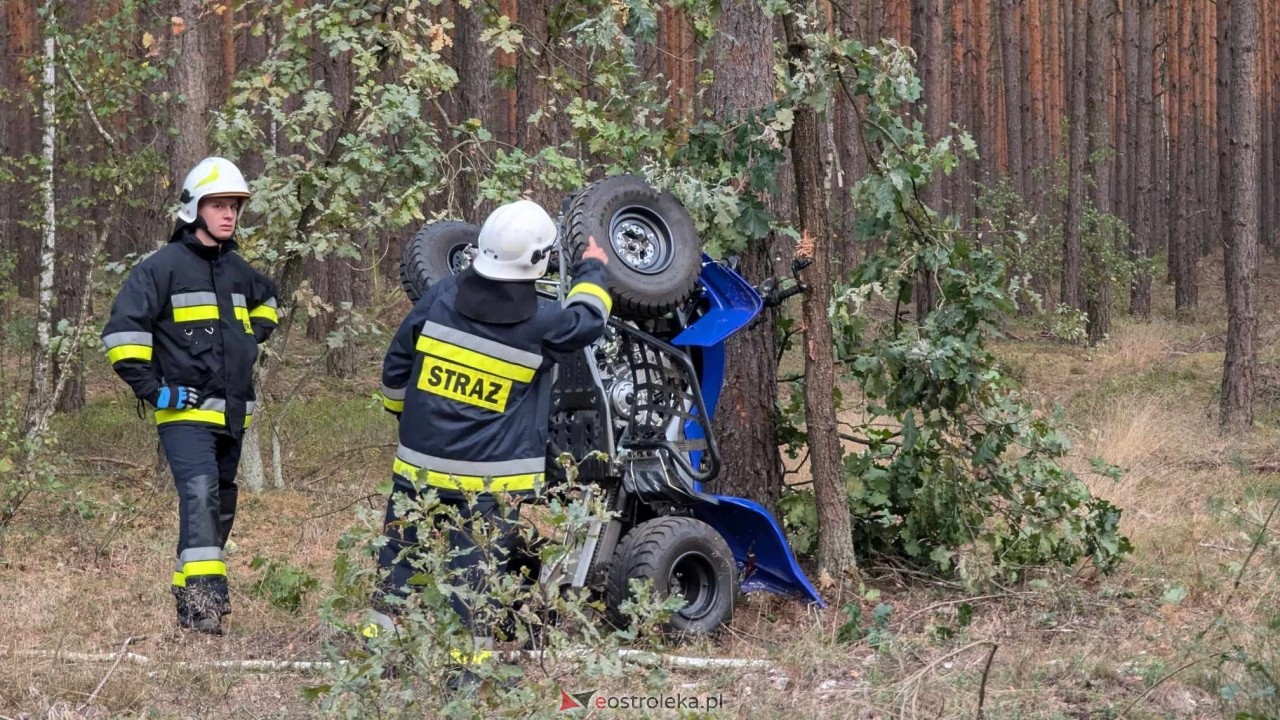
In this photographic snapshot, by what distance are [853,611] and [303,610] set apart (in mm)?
2701

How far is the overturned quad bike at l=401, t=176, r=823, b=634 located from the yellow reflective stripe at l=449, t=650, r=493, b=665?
4.14ft

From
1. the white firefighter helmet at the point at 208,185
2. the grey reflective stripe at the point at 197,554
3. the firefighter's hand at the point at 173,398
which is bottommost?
the grey reflective stripe at the point at 197,554

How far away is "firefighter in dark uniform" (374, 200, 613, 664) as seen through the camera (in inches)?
200

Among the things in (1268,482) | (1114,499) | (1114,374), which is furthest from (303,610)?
(1114,374)

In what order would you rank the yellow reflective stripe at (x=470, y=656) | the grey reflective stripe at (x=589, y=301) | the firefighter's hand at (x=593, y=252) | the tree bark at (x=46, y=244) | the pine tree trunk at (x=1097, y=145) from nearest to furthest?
the yellow reflective stripe at (x=470, y=656)
the grey reflective stripe at (x=589, y=301)
the firefighter's hand at (x=593, y=252)
the tree bark at (x=46, y=244)
the pine tree trunk at (x=1097, y=145)

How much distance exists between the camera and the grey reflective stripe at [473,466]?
512 cm

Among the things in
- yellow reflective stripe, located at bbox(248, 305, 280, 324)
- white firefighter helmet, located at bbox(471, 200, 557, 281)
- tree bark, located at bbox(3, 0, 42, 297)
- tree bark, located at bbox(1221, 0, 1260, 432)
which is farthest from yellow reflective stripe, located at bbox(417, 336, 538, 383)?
tree bark, located at bbox(3, 0, 42, 297)

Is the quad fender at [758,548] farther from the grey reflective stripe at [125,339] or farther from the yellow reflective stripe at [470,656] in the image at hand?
the grey reflective stripe at [125,339]

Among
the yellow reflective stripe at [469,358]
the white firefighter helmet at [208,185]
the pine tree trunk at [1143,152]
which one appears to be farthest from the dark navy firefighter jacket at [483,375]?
the pine tree trunk at [1143,152]

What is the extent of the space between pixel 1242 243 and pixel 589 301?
9.64 m

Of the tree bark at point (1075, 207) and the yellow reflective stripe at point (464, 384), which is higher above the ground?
the tree bark at point (1075, 207)

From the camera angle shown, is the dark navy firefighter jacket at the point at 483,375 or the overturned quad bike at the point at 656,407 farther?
the overturned quad bike at the point at 656,407

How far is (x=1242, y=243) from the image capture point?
12.7 metres

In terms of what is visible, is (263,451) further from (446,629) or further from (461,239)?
(446,629)
